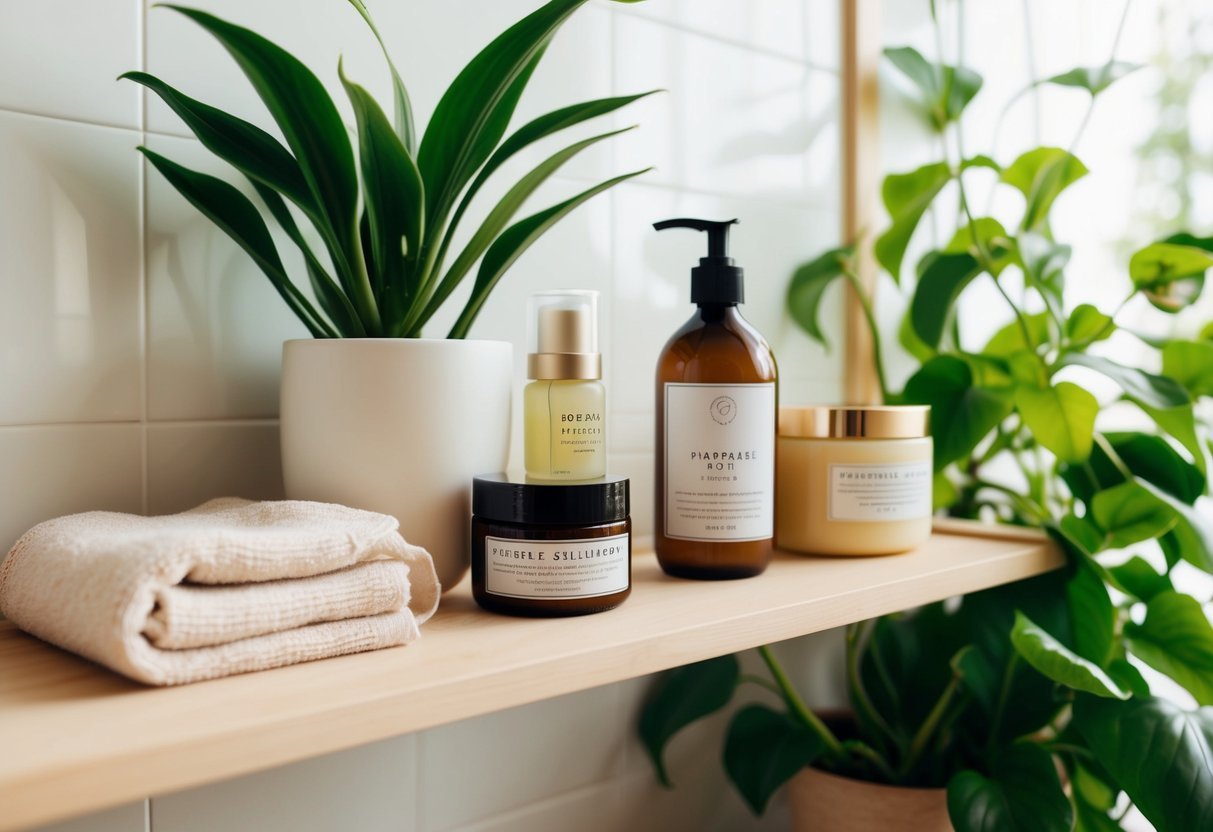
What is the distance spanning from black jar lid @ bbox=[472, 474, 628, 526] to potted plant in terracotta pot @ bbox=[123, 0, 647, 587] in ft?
0.11

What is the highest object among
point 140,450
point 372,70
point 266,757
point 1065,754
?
point 372,70

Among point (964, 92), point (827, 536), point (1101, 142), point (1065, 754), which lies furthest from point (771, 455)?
point (1101, 142)

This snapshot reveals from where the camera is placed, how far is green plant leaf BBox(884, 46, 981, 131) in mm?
935

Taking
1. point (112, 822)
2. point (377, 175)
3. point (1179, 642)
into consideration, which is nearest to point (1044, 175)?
point (1179, 642)

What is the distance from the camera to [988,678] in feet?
2.57

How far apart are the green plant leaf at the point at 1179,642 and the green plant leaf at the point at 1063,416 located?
131mm

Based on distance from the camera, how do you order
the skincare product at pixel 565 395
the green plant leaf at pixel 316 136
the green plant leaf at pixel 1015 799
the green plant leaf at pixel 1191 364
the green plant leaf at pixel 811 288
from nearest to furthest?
1. the green plant leaf at pixel 316 136
2. the skincare product at pixel 565 395
3. the green plant leaf at pixel 1015 799
4. the green plant leaf at pixel 1191 364
5. the green plant leaf at pixel 811 288

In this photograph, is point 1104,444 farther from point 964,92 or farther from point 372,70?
point 372,70

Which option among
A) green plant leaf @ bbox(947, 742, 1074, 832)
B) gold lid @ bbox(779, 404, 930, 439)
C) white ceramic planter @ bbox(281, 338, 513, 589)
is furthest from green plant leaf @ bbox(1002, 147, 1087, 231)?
white ceramic planter @ bbox(281, 338, 513, 589)

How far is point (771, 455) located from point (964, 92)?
559 mm

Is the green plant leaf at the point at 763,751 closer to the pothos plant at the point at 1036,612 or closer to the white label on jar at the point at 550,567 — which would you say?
the pothos plant at the point at 1036,612

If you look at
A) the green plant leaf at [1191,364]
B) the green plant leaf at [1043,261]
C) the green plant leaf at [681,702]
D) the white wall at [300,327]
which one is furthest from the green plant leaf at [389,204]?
the green plant leaf at [1191,364]

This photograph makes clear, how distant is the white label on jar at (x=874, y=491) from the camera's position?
678mm

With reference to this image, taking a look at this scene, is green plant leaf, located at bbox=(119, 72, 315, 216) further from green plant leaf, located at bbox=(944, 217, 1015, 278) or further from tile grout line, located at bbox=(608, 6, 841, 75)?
green plant leaf, located at bbox=(944, 217, 1015, 278)
